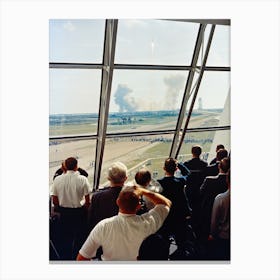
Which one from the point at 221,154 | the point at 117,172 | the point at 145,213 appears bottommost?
the point at 145,213

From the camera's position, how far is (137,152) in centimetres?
414

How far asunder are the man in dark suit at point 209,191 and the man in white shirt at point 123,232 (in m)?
0.41

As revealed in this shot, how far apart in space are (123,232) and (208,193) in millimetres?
763

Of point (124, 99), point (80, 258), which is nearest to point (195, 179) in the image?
point (124, 99)

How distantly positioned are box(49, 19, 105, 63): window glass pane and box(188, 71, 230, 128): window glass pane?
2.84 ft

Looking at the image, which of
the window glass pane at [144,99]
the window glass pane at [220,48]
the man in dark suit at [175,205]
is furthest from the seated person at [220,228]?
the window glass pane at [220,48]

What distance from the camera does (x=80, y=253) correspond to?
4.14 meters

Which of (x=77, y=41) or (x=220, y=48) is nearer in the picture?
(x=77, y=41)

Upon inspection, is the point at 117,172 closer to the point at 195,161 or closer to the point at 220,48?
the point at 195,161

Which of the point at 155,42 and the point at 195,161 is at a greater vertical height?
the point at 155,42

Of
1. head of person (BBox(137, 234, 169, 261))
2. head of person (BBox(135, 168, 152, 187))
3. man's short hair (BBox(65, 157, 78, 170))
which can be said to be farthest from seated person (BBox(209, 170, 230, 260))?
man's short hair (BBox(65, 157, 78, 170))
